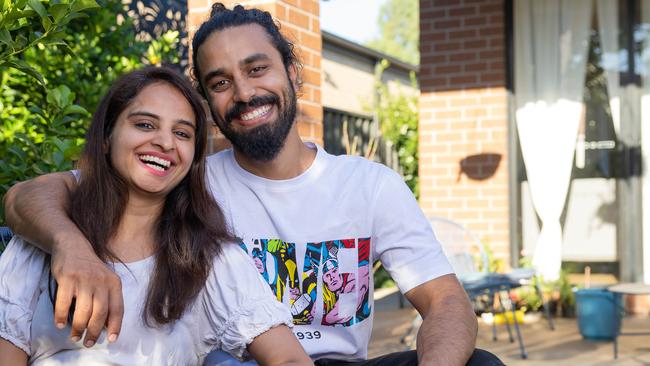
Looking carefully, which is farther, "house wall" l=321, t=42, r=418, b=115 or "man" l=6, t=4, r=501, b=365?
"house wall" l=321, t=42, r=418, b=115

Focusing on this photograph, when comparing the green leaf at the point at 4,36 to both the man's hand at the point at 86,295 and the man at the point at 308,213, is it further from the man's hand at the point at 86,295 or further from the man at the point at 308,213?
the man's hand at the point at 86,295

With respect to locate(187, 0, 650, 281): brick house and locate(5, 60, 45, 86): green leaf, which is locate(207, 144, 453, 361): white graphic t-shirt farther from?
locate(187, 0, 650, 281): brick house

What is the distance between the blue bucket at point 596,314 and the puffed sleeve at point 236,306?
12.7 ft

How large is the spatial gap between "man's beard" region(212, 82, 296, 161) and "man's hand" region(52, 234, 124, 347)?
69 centimetres

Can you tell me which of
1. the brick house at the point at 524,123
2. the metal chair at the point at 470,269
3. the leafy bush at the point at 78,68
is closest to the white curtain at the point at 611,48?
the brick house at the point at 524,123

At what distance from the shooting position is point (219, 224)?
209cm

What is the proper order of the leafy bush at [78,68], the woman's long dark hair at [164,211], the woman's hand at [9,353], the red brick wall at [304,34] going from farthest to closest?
the leafy bush at [78,68], the red brick wall at [304,34], the woman's long dark hair at [164,211], the woman's hand at [9,353]

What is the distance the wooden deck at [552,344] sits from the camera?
16.0ft

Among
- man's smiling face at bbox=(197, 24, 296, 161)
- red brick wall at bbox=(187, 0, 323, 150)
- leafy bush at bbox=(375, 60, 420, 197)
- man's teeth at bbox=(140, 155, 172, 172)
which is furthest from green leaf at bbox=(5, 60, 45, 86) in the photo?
leafy bush at bbox=(375, 60, 420, 197)

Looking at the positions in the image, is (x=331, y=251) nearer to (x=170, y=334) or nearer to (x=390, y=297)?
(x=170, y=334)

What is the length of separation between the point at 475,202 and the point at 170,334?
488 cm

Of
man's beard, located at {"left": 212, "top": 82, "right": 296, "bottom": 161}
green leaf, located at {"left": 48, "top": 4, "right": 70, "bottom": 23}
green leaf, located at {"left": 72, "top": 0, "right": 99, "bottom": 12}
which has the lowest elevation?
man's beard, located at {"left": 212, "top": 82, "right": 296, "bottom": 161}

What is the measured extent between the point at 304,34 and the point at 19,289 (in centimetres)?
191

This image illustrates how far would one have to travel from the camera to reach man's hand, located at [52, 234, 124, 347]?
164cm
